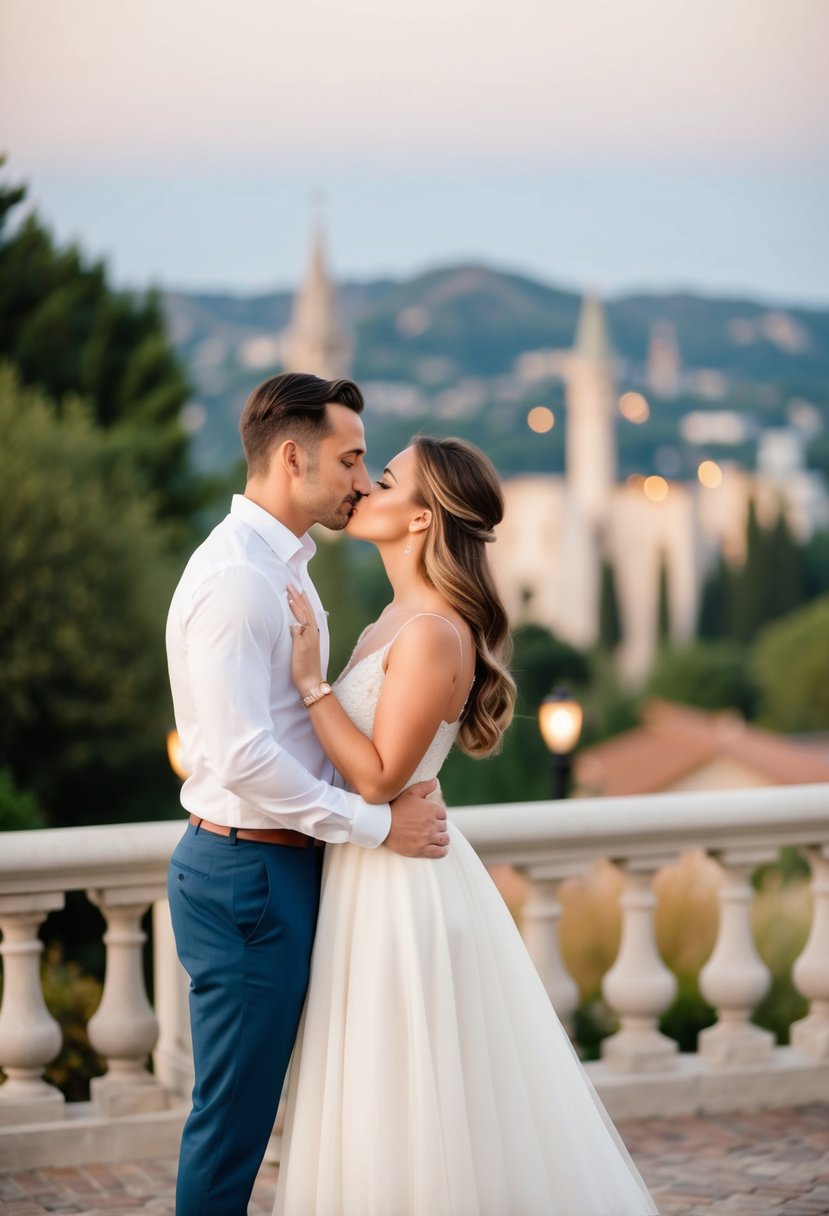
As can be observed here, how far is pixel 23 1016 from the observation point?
4.15 m

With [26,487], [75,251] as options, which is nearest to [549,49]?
[75,251]

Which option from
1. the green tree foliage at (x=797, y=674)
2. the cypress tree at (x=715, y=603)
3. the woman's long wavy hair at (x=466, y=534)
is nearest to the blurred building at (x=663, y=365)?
the cypress tree at (x=715, y=603)

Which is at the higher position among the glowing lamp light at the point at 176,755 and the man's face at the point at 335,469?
the man's face at the point at 335,469

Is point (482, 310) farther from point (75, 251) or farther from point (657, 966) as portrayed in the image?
point (657, 966)

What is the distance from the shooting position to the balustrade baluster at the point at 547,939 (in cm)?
455

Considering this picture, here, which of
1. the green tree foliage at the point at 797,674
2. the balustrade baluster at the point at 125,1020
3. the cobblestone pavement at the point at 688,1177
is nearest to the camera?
the cobblestone pavement at the point at 688,1177

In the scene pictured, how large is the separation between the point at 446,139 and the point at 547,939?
13365 cm

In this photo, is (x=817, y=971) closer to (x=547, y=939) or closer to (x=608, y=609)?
(x=547, y=939)

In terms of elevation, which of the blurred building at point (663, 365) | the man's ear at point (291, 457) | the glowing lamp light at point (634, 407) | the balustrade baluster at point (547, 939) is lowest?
the balustrade baluster at point (547, 939)

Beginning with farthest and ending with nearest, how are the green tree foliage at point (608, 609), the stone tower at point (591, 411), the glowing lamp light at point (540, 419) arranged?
1. the stone tower at point (591, 411)
2. the glowing lamp light at point (540, 419)
3. the green tree foliage at point (608, 609)

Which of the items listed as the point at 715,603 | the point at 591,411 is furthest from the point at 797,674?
the point at 591,411

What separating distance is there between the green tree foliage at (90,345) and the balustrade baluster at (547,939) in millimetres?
39877

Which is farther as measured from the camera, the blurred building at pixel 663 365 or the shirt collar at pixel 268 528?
the blurred building at pixel 663 365

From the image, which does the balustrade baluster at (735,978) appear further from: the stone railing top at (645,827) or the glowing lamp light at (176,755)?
the glowing lamp light at (176,755)
